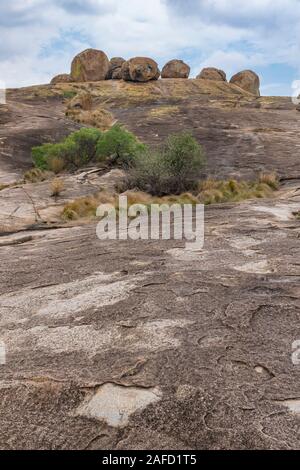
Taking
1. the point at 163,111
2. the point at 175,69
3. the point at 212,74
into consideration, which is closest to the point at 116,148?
the point at 163,111

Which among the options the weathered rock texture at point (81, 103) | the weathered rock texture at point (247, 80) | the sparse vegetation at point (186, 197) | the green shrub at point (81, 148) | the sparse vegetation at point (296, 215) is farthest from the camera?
the weathered rock texture at point (247, 80)

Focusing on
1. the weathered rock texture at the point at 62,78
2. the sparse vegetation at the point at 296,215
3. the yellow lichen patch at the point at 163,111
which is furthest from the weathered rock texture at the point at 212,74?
the sparse vegetation at the point at 296,215

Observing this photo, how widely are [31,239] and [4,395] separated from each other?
5.66 meters

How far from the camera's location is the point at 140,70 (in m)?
51.1

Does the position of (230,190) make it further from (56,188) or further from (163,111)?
(163,111)

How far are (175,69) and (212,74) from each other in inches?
200

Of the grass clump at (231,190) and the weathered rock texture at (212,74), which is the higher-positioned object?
the weathered rock texture at (212,74)

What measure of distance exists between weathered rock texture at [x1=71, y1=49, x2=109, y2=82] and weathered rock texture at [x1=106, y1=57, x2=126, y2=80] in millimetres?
513

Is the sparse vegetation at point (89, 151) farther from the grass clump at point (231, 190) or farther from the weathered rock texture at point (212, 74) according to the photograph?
the weathered rock texture at point (212, 74)

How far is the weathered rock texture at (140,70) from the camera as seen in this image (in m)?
51.2

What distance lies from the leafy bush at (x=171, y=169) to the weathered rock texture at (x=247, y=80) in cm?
4832

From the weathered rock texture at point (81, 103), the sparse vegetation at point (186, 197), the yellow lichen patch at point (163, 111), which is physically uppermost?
the weathered rock texture at point (81, 103)

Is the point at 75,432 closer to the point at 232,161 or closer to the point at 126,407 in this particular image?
the point at 126,407

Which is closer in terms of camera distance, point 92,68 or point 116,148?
point 116,148
